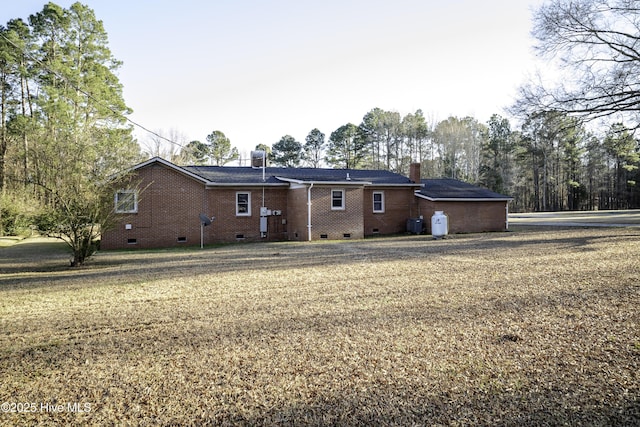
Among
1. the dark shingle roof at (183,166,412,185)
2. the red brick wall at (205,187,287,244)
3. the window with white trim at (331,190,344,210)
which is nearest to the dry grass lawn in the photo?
the red brick wall at (205,187,287,244)

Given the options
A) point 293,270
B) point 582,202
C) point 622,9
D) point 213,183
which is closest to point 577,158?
point 582,202

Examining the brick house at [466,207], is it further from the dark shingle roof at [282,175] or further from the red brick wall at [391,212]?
the dark shingle roof at [282,175]

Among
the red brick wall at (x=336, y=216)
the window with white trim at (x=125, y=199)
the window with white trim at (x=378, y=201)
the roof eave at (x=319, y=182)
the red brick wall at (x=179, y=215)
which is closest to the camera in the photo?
the window with white trim at (x=125, y=199)

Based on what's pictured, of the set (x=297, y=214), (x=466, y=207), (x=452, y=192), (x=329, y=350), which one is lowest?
(x=329, y=350)

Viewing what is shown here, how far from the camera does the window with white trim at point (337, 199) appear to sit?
20.6 metres

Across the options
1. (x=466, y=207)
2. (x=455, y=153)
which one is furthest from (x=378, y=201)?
(x=455, y=153)

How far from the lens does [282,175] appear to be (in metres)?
22.9

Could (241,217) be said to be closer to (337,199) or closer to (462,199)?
(337,199)

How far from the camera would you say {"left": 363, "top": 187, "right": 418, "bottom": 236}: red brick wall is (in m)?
23.4

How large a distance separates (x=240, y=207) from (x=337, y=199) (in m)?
5.21

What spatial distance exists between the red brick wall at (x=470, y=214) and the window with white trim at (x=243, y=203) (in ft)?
34.8

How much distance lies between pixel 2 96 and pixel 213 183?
67.9 feet

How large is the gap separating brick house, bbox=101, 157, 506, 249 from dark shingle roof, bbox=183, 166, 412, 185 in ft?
0.19

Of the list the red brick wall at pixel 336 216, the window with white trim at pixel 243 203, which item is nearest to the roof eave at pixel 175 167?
the window with white trim at pixel 243 203
